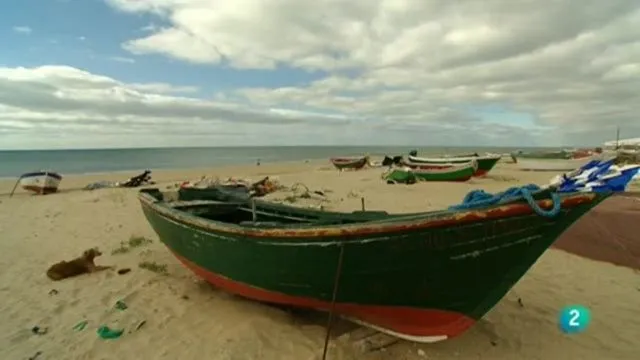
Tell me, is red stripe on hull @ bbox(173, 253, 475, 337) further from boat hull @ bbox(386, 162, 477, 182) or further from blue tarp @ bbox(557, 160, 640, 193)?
boat hull @ bbox(386, 162, 477, 182)

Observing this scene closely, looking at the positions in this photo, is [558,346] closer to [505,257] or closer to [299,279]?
[505,257]

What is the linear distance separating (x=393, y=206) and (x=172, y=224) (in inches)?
302

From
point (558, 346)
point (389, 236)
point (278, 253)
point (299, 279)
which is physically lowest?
point (558, 346)

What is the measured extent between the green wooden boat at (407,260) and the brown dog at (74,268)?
10.4 feet

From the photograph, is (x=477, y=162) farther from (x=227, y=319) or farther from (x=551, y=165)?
(x=227, y=319)

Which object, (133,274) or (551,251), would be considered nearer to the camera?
(133,274)

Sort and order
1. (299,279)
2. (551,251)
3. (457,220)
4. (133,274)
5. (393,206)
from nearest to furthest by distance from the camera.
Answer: (457,220)
(299,279)
(133,274)
(551,251)
(393,206)

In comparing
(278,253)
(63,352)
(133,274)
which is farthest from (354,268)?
(133,274)

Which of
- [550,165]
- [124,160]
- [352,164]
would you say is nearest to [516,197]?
[352,164]

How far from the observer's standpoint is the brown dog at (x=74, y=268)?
6.16m

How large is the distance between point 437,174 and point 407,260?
1645cm

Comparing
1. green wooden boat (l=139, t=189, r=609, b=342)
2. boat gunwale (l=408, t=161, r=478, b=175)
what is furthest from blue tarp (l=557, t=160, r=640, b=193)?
boat gunwale (l=408, t=161, r=478, b=175)

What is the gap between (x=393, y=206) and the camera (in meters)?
12.0

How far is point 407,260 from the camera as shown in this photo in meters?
3.42
